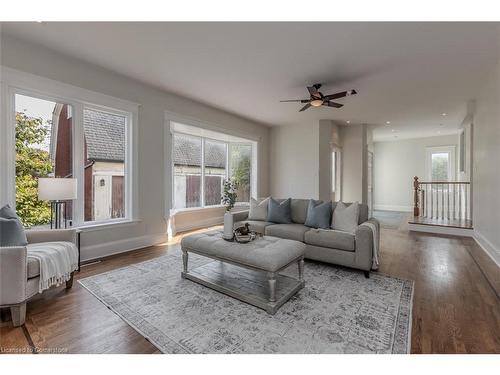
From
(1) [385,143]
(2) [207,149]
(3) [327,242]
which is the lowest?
(3) [327,242]

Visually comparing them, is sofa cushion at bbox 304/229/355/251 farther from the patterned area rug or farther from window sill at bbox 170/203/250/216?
window sill at bbox 170/203/250/216

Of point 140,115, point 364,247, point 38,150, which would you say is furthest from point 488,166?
point 38,150

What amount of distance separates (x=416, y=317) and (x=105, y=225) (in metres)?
4.08

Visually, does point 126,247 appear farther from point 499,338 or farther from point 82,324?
point 499,338

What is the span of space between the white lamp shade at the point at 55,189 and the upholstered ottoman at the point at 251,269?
5.05ft

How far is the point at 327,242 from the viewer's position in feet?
10.4

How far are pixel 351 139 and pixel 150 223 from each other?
6.08 m

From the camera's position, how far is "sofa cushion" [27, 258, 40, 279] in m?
2.09

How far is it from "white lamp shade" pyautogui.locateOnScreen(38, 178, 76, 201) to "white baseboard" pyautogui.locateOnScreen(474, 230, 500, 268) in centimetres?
576

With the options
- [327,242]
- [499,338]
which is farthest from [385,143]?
[499,338]

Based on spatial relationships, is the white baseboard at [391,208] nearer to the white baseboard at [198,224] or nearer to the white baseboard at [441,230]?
the white baseboard at [441,230]

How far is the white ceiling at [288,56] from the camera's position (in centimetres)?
263

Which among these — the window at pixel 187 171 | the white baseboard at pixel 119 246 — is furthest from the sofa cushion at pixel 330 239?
the window at pixel 187 171

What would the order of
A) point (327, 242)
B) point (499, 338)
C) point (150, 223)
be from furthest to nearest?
point (150, 223), point (327, 242), point (499, 338)
